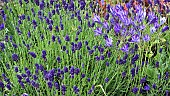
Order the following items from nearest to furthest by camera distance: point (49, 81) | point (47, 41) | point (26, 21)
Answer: point (49, 81) → point (47, 41) → point (26, 21)

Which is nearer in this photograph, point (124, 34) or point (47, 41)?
point (124, 34)

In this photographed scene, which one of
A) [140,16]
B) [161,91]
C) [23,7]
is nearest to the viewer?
[140,16]

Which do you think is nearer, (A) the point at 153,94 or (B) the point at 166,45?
(A) the point at 153,94

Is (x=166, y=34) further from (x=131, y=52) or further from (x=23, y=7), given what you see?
(x=23, y=7)

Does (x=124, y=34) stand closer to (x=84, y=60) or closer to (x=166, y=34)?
(x=84, y=60)

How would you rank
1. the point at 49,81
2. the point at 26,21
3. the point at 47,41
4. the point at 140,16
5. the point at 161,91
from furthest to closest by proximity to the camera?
the point at 26,21, the point at 47,41, the point at 161,91, the point at 140,16, the point at 49,81

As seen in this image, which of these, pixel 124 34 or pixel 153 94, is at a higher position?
pixel 124 34

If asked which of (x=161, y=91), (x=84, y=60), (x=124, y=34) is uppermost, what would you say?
(x=124, y=34)

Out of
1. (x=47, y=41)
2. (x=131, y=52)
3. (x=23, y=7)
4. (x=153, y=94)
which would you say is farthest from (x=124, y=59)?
(x=23, y=7)

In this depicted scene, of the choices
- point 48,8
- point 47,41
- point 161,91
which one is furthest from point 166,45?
point 48,8
